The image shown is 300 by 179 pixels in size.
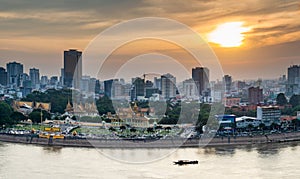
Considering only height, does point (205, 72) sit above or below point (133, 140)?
above

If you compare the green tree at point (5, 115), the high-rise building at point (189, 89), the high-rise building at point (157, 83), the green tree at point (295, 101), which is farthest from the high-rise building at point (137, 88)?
the green tree at point (5, 115)

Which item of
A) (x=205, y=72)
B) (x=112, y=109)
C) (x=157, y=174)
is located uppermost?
(x=205, y=72)

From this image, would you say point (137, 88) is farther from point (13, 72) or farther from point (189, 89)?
point (13, 72)

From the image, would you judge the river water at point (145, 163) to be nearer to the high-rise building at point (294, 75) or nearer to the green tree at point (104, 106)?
the green tree at point (104, 106)

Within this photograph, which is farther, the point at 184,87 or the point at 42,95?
the point at 184,87

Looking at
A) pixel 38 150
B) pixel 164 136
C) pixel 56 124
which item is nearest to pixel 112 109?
pixel 56 124

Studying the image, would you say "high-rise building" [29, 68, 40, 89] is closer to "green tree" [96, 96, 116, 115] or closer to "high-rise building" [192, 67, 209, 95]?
"high-rise building" [192, 67, 209, 95]

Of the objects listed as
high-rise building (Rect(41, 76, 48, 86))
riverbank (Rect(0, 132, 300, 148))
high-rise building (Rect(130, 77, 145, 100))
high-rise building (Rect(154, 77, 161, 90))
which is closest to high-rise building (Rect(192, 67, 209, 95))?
high-rise building (Rect(154, 77, 161, 90))

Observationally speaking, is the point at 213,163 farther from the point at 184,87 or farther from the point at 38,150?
the point at 184,87
